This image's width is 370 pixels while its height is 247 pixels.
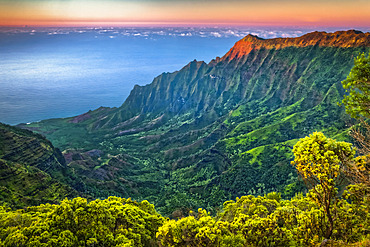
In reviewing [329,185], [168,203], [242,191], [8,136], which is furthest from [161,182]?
[329,185]

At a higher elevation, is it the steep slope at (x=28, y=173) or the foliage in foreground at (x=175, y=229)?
the foliage in foreground at (x=175, y=229)

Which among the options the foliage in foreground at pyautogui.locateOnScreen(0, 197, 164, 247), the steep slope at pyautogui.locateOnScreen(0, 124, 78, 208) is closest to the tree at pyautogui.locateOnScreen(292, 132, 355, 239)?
the foliage in foreground at pyautogui.locateOnScreen(0, 197, 164, 247)

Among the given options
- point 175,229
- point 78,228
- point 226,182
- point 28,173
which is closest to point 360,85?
point 175,229

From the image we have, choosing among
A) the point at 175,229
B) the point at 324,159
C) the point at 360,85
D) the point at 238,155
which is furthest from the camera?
the point at 238,155

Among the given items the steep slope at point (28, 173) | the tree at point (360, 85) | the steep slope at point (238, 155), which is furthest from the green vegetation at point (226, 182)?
the steep slope at point (238, 155)

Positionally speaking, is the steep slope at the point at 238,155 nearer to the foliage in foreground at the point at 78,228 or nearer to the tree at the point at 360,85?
the foliage in foreground at the point at 78,228

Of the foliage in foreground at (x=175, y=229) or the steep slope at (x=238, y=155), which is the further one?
the steep slope at (x=238, y=155)

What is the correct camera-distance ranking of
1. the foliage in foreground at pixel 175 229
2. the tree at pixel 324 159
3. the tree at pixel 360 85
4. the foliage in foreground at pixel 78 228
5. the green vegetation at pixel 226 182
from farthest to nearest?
the foliage in foreground at pixel 78 228 < the foliage in foreground at pixel 175 229 < the green vegetation at pixel 226 182 < the tree at pixel 360 85 < the tree at pixel 324 159

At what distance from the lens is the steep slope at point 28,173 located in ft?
233

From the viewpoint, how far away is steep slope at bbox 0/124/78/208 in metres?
70.9

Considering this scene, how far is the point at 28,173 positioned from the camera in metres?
84.1

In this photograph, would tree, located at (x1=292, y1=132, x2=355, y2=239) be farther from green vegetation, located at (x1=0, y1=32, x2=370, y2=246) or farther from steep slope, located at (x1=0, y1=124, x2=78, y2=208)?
steep slope, located at (x1=0, y1=124, x2=78, y2=208)

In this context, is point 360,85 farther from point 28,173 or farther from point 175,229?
point 28,173

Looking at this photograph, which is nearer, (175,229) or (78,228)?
(175,229)
